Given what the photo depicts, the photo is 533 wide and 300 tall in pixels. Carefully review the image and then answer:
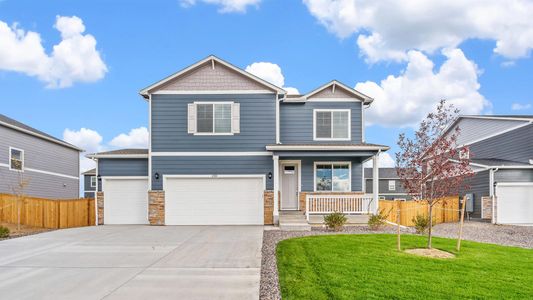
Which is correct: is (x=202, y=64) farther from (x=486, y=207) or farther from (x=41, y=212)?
(x=486, y=207)

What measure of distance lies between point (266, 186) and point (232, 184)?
4.96 ft

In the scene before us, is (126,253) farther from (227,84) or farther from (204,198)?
(227,84)

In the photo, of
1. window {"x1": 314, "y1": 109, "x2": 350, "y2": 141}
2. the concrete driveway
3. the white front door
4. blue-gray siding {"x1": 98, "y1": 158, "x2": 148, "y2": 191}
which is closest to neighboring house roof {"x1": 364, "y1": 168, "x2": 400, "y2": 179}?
window {"x1": 314, "y1": 109, "x2": 350, "y2": 141}

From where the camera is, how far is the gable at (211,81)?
57.2 ft

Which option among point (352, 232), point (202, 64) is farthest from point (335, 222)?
point (202, 64)

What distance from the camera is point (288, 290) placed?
21.2ft

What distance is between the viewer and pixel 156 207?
1722 cm

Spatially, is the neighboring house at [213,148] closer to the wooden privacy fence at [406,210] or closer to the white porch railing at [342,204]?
the white porch railing at [342,204]

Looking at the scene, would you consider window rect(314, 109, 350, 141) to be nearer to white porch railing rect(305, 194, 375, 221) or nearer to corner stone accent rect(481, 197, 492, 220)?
white porch railing rect(305, 194, 375, 221)

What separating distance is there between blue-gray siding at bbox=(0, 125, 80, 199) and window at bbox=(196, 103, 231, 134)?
11636 mm

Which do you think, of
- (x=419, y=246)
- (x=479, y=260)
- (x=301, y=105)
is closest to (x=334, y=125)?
(x=301, y=105)

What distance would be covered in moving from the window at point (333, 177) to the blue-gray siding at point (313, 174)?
0.21 meters

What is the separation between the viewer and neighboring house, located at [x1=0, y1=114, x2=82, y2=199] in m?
21.2

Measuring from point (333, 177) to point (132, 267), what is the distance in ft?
37.5
